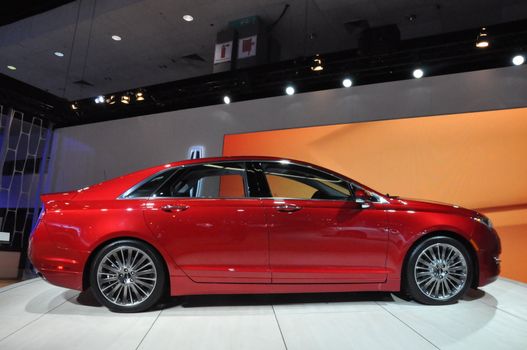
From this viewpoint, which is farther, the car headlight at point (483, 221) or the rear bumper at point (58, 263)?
the car headlight at point (483, 221)

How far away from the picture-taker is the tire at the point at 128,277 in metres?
2.54

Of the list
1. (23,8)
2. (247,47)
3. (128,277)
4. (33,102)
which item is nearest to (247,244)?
(128,277)

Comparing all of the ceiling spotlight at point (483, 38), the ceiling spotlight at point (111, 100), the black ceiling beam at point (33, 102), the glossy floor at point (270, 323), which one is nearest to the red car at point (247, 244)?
the glossy floor at point (270, 323)

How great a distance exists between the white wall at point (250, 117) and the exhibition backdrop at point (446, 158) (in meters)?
0.17

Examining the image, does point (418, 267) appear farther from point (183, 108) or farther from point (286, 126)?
point (183, 108)

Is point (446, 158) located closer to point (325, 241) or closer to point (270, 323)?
point (325, 241)

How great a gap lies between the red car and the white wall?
2739mm

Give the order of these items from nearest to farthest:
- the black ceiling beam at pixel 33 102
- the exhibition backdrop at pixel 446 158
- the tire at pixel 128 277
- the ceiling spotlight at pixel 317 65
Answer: the tire at pixel 128 277, the exhibition backdrop at pixel 446 158, the ceiling spotlight at pixel 317 65, the black ceiling beam at pixel 33 102

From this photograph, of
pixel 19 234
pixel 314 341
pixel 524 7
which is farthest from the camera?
pixel 19 234

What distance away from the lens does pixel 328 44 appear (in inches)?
269

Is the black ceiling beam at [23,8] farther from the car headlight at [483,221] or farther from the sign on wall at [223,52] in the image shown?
the car headlight at [483,221]

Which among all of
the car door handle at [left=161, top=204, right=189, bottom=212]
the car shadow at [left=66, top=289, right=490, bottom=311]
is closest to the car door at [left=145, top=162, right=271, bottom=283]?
the car door handle at [left=161, top=204, right=189, bottom=212]

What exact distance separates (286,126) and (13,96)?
5423mm

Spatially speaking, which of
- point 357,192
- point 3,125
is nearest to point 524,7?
point 357,192
